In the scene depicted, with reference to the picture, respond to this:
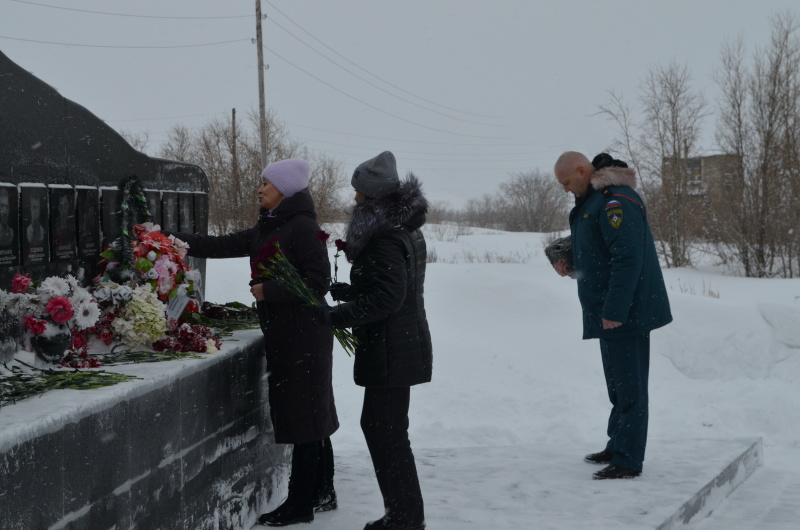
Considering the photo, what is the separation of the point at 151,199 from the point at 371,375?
197 centimetres

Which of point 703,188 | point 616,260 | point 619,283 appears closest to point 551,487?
point 619,283

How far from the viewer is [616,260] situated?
4.38 meters

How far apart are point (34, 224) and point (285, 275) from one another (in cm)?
114

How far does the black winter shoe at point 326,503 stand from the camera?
4141 millimetres

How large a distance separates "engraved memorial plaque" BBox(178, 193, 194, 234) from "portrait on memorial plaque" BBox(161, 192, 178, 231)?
63mm

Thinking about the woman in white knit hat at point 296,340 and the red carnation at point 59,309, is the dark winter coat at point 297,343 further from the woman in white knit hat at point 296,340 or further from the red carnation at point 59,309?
the red carnation at point 59,309

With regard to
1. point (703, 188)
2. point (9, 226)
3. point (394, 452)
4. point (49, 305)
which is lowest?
point (394, 452)

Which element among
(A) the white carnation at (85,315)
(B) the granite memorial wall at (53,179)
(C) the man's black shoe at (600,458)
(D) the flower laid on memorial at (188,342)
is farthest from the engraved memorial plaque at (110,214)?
(C) the man's black shoe at (600,458)

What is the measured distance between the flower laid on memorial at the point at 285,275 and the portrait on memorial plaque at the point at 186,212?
1.64 meters

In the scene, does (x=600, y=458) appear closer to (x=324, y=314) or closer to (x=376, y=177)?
(x=324, y=314)

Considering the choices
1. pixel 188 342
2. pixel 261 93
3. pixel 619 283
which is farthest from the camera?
pixel 261 93

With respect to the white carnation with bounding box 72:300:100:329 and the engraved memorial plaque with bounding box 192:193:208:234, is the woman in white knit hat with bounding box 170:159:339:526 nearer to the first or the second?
the white carnation with bounding box 72:300:100:329

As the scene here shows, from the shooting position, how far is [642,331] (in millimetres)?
4441

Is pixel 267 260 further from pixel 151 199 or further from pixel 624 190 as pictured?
pixel 624 190
